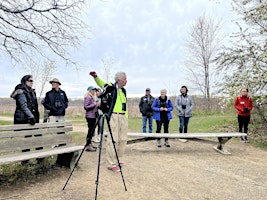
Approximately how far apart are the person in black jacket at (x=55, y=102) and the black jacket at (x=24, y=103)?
4.03 feet

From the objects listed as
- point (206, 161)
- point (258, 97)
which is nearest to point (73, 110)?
point (258, 97)

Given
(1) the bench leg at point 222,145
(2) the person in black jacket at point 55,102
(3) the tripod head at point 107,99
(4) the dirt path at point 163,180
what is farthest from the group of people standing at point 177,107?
(3) the tripod head at point 107,99

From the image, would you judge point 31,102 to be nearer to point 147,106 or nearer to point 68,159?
point 68,159

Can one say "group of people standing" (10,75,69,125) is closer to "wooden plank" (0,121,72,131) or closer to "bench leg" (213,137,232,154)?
"wooden plank" (0,121,72,131)

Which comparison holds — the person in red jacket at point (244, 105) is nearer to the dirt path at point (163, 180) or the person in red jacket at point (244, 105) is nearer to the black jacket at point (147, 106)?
the dirt path at point (163, 180)

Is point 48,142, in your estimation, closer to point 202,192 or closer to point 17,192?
point 17,192

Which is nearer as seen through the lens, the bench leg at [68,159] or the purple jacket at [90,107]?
the bench leg at [68,159]

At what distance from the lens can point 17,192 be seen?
433 centimetres

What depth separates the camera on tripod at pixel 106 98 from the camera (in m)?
5.00

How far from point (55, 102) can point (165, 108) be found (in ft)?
10.3

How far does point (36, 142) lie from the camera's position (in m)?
5.12

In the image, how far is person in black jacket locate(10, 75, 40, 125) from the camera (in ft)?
17.4

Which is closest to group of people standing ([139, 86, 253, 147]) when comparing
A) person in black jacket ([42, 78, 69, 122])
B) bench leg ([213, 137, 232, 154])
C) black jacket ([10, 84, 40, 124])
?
bench leg ([213, 137, 232, 154])

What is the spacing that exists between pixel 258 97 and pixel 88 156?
24.8ft
